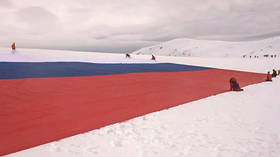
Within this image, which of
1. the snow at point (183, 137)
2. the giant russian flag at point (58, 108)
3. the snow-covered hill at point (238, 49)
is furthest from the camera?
the snow-covered hill at point (238, 49)

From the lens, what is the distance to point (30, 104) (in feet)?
23.7

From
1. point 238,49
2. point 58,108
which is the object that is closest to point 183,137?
point 58,108

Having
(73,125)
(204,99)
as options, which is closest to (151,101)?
(204,99)

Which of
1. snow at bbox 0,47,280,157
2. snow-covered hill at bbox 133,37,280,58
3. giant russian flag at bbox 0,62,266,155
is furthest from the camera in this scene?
snow-covered hill at bbox 133,37,280,58

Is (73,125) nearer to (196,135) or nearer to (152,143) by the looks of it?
(152,143)

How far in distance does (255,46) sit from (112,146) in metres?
157

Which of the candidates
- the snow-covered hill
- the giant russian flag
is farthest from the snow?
the snow-covered hill

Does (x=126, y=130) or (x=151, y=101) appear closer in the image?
(x=126, y=130)

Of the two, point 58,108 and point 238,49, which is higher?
point 238,49

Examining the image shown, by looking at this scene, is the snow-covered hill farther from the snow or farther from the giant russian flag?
the snow

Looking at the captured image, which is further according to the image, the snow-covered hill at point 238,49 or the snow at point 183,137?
the snow-covered hill at point 238,49

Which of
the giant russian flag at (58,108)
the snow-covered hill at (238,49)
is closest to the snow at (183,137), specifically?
the giant russian flag at (58,108)

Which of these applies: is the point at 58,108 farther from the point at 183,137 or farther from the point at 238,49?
the point at 238,49

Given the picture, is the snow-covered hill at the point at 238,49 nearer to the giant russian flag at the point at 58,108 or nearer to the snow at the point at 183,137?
the giant russian flag at the point at 58,108
